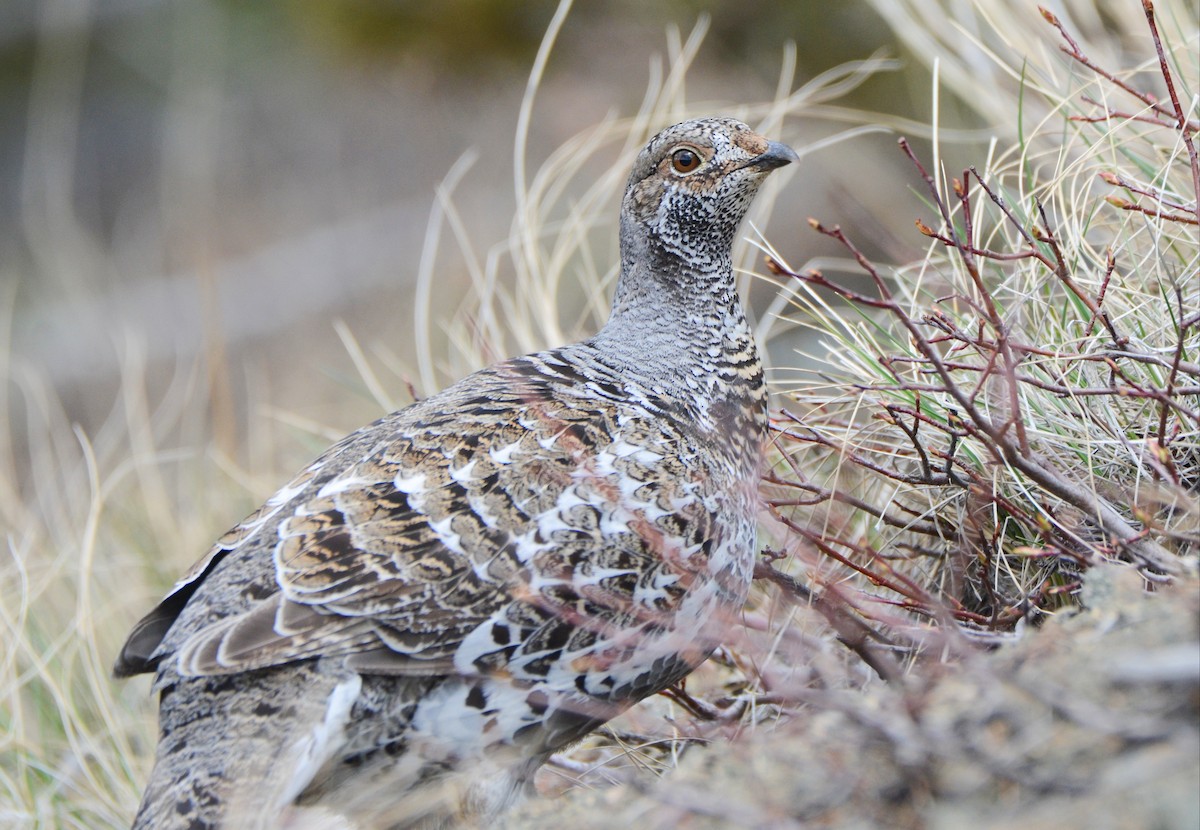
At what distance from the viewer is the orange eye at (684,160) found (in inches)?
133

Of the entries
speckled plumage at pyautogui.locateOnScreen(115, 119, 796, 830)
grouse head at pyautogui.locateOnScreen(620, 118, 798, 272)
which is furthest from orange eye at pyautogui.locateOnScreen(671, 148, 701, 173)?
speckled plumage at pyautogui.locateOnScreen(115, 119, 796, 830)

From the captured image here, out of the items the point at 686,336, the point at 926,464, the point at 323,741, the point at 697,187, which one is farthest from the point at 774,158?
the point at 323,741

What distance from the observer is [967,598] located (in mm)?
3104

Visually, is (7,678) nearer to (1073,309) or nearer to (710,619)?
(710,619)

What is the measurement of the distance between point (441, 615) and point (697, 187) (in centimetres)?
143

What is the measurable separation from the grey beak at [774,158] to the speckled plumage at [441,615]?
2.59 feet

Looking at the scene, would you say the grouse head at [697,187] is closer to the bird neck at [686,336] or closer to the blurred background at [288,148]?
the bird neck at [686,336]

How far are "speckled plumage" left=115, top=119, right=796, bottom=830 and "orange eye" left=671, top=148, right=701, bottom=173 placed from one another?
774 mm

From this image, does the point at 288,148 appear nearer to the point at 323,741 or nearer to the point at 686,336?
the point at 686,336

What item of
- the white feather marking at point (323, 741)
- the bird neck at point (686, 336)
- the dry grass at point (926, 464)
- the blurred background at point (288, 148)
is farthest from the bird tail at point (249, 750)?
the blurred background at point (288, 148)

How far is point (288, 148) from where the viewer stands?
11656mm

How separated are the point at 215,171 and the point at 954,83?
26.9 ft

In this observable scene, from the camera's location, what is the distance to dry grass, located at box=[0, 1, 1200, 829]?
260 centimetres

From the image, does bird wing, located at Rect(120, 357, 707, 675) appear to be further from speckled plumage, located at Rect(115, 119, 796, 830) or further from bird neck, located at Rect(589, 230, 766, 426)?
bird neck, located at Rect(589, 230, 766, 426)
